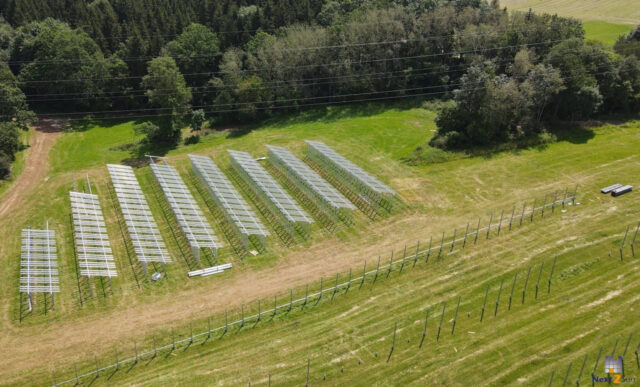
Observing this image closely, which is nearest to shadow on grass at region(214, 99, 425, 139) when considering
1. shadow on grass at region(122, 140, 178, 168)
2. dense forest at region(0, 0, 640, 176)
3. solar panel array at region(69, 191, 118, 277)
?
dense forest at region(0, 0, 640, 176)

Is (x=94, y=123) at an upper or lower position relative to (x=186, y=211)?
upper

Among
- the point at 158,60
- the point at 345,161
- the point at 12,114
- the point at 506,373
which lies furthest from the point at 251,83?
the point at 506,373

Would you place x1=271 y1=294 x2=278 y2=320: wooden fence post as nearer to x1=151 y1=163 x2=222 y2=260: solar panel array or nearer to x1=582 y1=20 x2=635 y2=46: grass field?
x1=151 y1=163 x2=222 y2=260: solar panel array

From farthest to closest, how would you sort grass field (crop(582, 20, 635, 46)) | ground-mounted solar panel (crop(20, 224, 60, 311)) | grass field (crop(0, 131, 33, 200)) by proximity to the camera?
grass field (crop(582, 20, 635, 46)) → grass field (crop(0, 131, 33, 200)) → ground-mounted solar panel (crop(20, 224, 60, 311))

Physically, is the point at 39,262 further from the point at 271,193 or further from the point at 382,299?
the point at 382,299

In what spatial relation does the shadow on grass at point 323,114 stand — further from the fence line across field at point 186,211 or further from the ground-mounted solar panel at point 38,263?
the ground-mounted solar panel at point 38,263

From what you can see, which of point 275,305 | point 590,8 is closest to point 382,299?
point 275,305

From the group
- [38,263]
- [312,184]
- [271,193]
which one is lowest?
[38,263]
